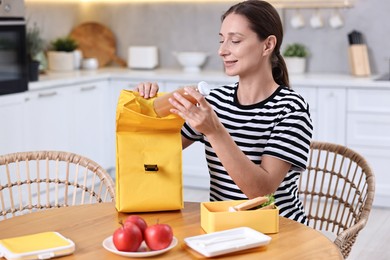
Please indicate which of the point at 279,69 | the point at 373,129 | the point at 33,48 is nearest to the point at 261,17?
the point at 279,69

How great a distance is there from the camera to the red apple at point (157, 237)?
175 cm

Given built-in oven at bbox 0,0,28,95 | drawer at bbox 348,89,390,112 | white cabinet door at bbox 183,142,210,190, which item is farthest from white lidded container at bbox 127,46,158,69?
drawer at bbox 348,89,390,112

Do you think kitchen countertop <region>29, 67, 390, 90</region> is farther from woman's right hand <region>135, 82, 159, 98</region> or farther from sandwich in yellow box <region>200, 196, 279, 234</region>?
sandwich in yellow box <region>200, 196, 279, 234</region>

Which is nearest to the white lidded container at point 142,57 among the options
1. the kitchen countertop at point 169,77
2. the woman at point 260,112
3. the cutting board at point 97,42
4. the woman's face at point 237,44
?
the kitchen countertop at point 169,77

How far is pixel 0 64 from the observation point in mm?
4238

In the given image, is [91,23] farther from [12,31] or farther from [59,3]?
[12,31]

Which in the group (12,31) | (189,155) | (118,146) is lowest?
(189,155)

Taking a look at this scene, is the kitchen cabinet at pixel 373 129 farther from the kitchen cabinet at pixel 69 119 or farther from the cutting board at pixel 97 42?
the cutting board at pixel 97 42

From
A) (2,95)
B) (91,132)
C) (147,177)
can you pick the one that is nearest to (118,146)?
(147,177)

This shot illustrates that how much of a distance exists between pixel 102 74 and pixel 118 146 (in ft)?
10.4

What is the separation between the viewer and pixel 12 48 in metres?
4.32

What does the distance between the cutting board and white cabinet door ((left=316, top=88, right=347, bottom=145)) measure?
5.99 ft

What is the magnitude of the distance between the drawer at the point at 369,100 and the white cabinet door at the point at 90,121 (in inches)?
67.5

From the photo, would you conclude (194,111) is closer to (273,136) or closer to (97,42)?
(273,136)
